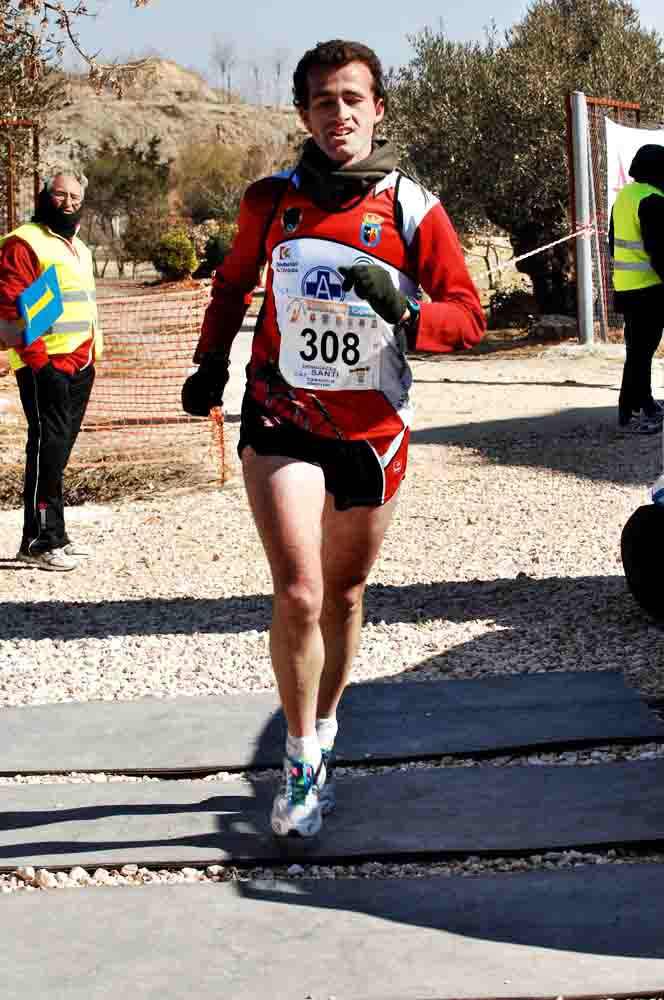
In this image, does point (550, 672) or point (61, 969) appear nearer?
point (61, 969)

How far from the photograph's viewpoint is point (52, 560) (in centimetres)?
800

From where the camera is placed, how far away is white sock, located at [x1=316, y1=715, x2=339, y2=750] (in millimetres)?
4191

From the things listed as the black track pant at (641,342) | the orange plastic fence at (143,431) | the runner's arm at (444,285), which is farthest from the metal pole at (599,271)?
the runner's arm at (444,285)

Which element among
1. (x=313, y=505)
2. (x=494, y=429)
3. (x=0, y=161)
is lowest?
(x=494, y=429)

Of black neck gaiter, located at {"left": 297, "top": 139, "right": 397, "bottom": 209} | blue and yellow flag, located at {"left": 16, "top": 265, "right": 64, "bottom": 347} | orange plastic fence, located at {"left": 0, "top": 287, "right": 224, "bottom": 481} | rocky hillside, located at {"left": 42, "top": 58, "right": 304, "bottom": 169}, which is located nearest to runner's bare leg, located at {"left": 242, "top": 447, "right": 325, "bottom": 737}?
black neck gaiter, located at {"left": 297, "top": 139, "right": 397, "bottom": 209}

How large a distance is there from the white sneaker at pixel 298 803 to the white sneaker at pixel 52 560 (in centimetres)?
419

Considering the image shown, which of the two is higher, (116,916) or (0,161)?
(0,161)

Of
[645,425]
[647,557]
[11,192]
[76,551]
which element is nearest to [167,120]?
[11,192]

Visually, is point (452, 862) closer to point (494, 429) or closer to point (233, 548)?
point (233, 548)

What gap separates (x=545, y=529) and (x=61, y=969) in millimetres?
5410

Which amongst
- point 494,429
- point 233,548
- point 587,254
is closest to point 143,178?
point 587,254

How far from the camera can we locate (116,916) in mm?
3555

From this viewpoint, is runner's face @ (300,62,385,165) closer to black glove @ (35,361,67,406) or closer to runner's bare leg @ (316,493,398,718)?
runner's bare leg @ (316,493,398,718)

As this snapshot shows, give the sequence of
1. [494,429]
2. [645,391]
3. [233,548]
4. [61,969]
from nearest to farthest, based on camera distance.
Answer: [61,969]
[233,548]
[645,391]
[494,429]
